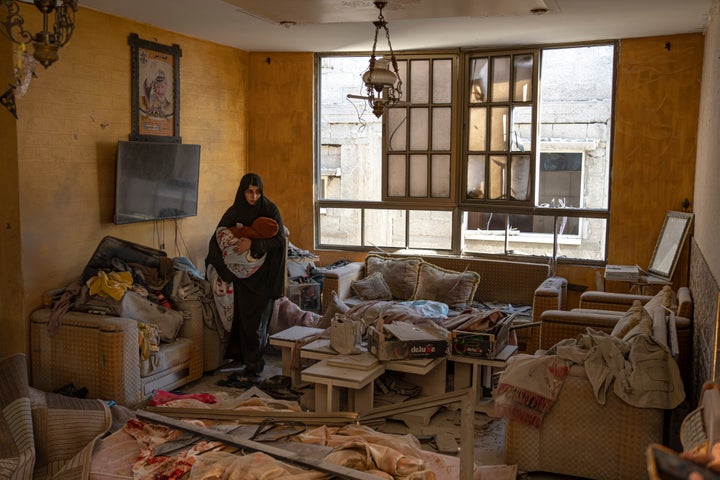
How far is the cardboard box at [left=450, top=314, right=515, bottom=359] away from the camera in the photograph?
16.2ft

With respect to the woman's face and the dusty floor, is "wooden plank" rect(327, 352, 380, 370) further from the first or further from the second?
the woman's face

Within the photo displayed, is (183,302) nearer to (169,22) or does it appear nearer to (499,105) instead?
(169,22)

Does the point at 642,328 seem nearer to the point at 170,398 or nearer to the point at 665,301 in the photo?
the point at 665,301

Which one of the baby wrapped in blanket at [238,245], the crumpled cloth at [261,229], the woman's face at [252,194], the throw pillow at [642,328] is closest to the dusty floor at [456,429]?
the throw pillow at [642,328]

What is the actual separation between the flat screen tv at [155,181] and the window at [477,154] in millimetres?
1675

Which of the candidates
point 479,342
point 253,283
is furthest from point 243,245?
point 479,342

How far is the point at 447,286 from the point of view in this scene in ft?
22.2

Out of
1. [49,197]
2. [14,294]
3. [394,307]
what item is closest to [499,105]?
[394,307]

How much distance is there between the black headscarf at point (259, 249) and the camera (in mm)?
5969

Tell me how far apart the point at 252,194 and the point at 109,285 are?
1.37 meters

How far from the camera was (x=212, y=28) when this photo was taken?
21.4 feet

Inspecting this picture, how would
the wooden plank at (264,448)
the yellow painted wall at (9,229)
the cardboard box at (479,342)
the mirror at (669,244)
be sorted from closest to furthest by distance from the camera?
1. the wooden plank at (264,448)
2. the cardboard box at (479,342)
3. the yellow painted wall at (9,229)
4. the mirror at (669,244)

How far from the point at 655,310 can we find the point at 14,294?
447cm

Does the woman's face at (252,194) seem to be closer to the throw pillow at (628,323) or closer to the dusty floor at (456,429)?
the dusty floor at (456,429)
